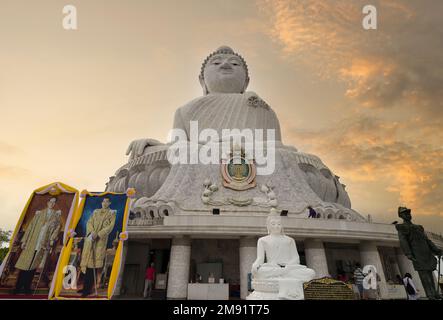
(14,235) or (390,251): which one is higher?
(390,251)

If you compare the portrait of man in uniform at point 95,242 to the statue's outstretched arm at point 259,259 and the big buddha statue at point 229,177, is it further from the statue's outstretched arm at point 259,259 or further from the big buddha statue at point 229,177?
the statue's outstretched arm at point 259,259

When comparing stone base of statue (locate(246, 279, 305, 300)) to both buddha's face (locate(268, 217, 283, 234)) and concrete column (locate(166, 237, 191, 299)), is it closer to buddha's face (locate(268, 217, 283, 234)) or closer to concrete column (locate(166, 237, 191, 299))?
buddha's face (locate(268, 217, 283, 234))

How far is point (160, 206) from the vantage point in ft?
42.9

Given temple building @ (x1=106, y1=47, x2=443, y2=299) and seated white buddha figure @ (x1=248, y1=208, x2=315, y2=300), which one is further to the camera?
temple building @ (x1=106, y1=47, x2=443, y2=299)

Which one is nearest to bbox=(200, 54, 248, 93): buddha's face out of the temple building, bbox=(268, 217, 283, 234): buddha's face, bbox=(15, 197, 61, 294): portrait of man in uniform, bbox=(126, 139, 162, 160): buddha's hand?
the temple building

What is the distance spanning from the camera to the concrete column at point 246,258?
34.8 feet

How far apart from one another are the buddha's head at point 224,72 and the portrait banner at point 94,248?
17.6 m

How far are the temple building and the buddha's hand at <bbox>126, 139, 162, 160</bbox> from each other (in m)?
0.07

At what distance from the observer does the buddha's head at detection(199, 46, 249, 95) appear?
24.1m

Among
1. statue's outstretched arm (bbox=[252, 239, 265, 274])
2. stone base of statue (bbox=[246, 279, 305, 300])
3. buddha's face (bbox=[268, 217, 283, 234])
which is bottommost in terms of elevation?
stone base of statue (bbox=[246, 279, 305, 300])

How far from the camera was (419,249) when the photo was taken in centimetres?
614

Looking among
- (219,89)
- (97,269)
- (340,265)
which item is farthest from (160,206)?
(219,89)
